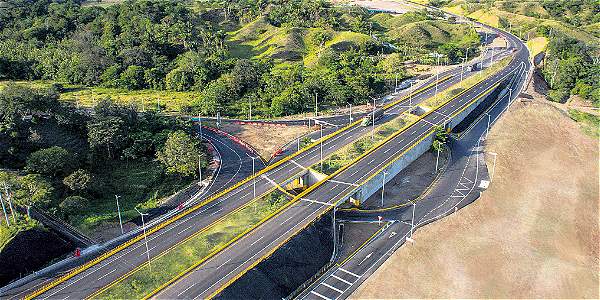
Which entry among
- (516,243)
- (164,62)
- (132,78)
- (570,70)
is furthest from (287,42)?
(516,243)

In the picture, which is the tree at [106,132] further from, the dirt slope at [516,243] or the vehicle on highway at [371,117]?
the dirt slope at [516,243]

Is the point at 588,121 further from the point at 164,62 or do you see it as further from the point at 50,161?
the point at 50,161

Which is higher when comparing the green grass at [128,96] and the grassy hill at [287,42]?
the grassy hill at [287,42]

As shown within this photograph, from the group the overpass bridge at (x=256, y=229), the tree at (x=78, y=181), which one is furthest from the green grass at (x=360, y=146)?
the tree at (x=78, y=181)

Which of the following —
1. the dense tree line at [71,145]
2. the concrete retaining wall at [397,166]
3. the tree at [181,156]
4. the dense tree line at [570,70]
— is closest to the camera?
the dense tree line at [71,145]

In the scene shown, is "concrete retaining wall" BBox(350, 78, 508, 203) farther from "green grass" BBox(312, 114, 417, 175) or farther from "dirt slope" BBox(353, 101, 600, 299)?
"dirt slope" BBox(353, 101, 600, 299)

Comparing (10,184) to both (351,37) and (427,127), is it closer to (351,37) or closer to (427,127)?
(427,127)
